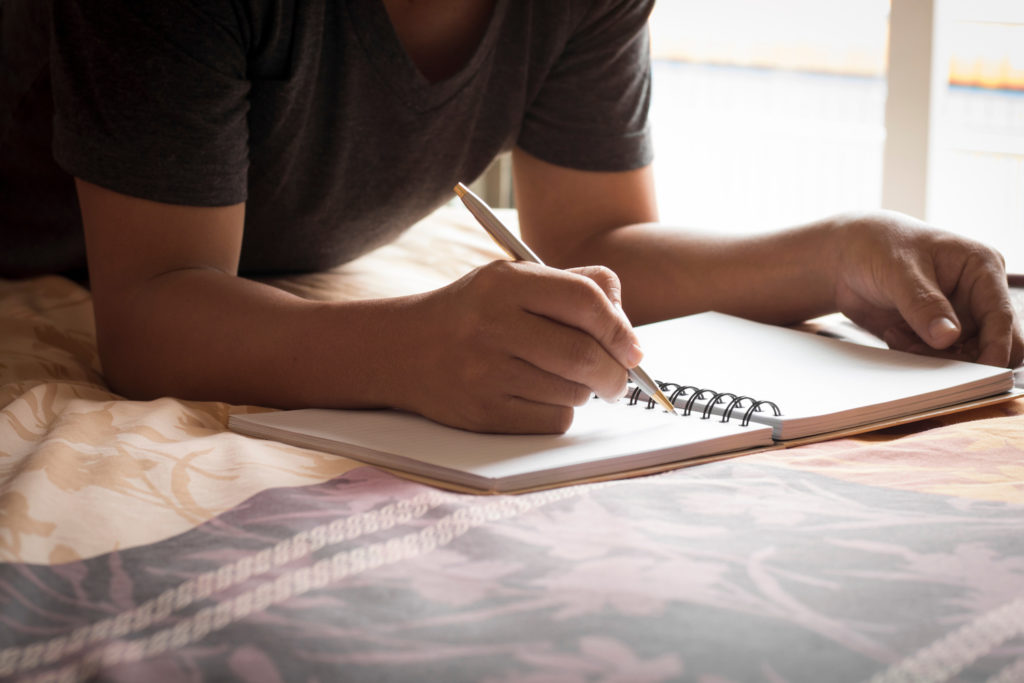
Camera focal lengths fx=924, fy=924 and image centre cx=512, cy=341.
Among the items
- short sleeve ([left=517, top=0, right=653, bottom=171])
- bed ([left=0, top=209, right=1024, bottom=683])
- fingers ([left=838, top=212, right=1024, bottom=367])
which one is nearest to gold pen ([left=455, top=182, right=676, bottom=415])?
bed ([left=0, top=209, right=1024, bottom=683])

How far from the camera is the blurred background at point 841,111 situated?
2053mm

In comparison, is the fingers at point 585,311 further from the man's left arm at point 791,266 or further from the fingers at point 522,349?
the man's left arm at point 791,266

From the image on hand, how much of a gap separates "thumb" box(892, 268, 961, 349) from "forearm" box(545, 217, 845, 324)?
0.10 meters

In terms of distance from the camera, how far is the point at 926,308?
0.81m

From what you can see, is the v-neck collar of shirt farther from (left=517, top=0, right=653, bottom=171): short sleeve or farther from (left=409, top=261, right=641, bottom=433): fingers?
(left=409, top=261, right=641, bottom=433): fingers

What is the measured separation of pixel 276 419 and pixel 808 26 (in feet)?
7.47

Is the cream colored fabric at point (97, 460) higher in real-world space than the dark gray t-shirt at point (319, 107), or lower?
lower

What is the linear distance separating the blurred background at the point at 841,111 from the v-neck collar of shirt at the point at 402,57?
1.05 metres

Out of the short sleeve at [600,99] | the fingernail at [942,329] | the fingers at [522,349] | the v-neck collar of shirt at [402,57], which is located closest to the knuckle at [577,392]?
the fingers at [522,349]

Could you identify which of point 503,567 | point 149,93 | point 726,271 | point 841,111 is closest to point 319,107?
point 149,93

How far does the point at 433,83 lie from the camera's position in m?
1.07

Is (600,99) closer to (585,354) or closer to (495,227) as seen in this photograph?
(495,227)

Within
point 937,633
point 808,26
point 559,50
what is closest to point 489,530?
point 937,633

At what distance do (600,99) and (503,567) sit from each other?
0.91 meters
